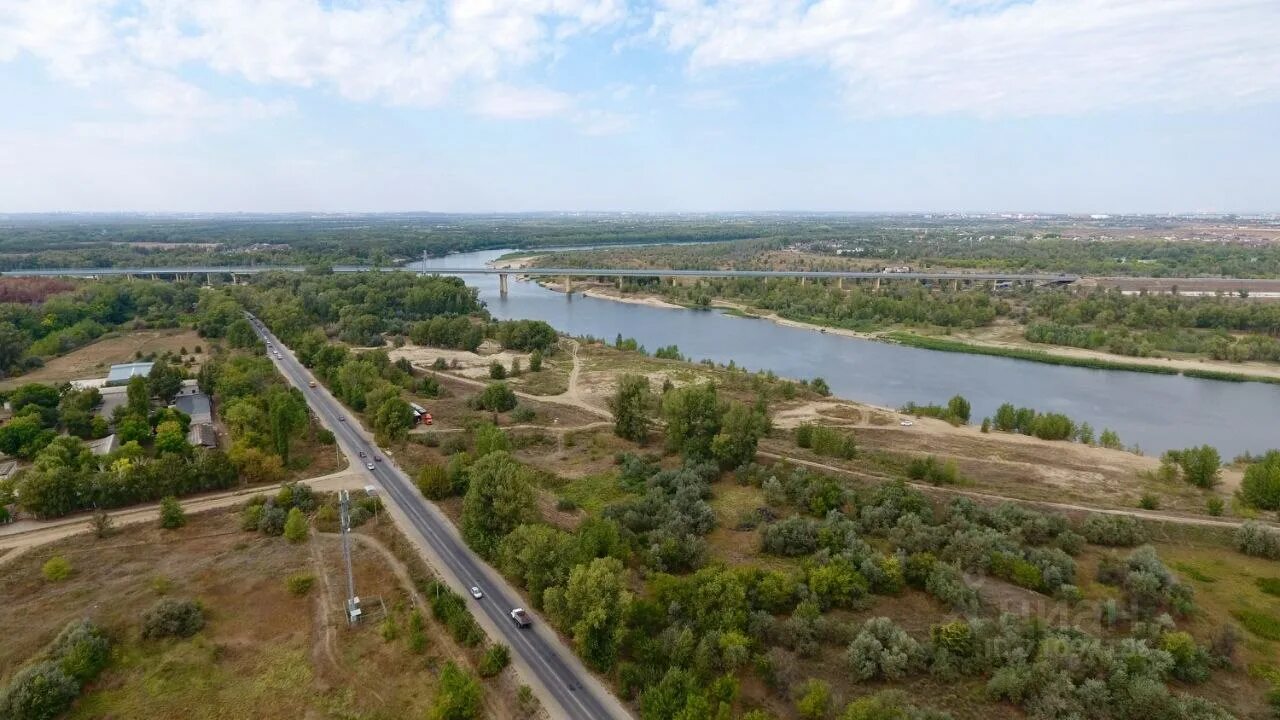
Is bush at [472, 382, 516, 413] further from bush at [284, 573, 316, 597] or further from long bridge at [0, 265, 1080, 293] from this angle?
long bridge at [0, 265, 1080, 293]

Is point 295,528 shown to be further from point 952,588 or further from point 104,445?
point 952,588

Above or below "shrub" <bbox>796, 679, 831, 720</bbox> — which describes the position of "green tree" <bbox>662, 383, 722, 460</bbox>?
above

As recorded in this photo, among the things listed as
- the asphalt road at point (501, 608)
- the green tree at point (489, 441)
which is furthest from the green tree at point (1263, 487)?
the green tree at point (489, 441)

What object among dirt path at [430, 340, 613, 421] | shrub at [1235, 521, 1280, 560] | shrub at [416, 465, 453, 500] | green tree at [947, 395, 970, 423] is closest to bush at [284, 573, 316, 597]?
shrub at [416, 465, 453, 500]

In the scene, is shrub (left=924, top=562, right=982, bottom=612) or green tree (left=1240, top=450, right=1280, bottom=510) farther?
green tree (left=1240, top=450, right=1280, bottom=510)

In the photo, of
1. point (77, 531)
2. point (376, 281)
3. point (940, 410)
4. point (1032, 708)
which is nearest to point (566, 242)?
point (376, 281)

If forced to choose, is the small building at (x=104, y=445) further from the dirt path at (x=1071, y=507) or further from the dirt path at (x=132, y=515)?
the dirt path at (x=1071, y=507)

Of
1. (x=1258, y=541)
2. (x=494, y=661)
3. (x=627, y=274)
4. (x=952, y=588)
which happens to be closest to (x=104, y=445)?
(x=494, y=661)

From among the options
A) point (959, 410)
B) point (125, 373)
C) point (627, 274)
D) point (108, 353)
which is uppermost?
point (627, 274)
